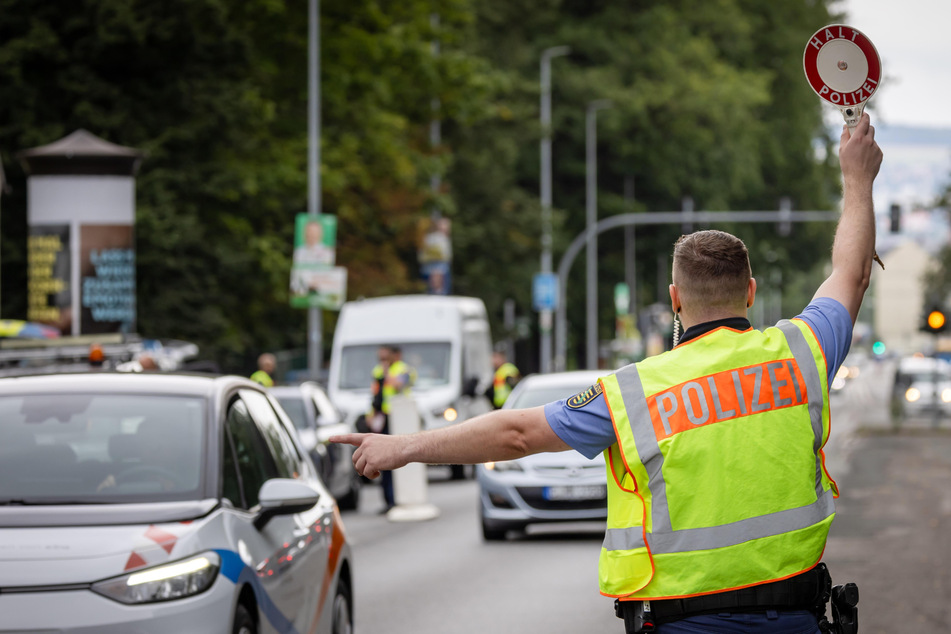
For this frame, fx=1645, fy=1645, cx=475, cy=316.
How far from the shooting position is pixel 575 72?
182 feet

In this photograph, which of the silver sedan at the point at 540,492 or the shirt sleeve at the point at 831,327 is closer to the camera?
the shirt sleeve at the point at 831,327

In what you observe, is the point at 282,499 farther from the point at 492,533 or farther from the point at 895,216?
the point at 895,216

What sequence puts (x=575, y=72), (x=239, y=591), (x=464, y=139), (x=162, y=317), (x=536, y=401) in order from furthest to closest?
(x=575, y=72) → (x=464, y=139) → (x=162, y=317) → (x=536, y=401) → (x=239, y=591)

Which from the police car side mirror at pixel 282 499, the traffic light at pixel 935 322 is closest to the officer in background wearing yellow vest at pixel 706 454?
the police car side mirror at pixel 282 499

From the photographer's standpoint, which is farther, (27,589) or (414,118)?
(414,118)

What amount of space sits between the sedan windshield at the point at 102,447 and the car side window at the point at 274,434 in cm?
62

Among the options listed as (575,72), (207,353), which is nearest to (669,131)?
(575,72)

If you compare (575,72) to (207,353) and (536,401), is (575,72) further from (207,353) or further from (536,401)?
(536,401)

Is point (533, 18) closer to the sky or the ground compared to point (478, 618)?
closer to the sky

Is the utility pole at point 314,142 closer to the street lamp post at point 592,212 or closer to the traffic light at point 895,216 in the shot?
the traffic light at point 895,216

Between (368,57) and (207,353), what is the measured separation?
852 centimetres

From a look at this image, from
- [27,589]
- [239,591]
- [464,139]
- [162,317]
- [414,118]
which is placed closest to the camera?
[27,589]

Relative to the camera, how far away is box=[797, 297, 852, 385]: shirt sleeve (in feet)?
13.2

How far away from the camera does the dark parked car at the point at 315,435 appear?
18.5 m
